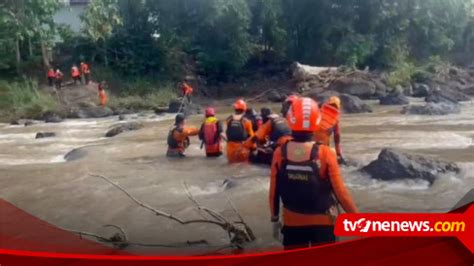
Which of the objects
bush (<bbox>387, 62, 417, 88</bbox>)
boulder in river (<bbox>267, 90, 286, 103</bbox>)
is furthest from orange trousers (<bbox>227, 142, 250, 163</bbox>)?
bush (<bbox>387, 62, 417, 88</bbox>)

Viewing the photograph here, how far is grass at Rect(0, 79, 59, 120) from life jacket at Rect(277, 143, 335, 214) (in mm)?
15202

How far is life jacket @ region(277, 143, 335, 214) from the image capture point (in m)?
2.93

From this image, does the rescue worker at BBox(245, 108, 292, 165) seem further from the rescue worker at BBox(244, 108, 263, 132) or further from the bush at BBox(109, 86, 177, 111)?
the bush at BBox(109, 86, 177, 111)

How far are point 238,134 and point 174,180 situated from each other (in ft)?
5.96

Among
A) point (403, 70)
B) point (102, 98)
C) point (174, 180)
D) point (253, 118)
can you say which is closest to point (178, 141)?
point (253, 118)

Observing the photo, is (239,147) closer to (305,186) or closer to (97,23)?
(305,186)

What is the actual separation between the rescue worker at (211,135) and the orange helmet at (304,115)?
5.08 meters

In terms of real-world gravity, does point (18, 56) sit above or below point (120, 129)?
above

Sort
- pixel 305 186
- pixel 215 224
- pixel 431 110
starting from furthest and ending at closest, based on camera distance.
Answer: pixel 431 110 → pixel 215 224 → pixel 305 186

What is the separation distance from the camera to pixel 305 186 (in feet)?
9.75

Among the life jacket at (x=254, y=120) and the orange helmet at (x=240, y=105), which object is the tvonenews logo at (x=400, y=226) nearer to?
the orange helmet at (x=240, y=105)

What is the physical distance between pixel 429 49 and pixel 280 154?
72.7 inches

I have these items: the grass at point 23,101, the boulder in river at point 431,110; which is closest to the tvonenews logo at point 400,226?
the boulder in river at point 431,110

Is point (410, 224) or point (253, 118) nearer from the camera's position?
point (410, 224)
